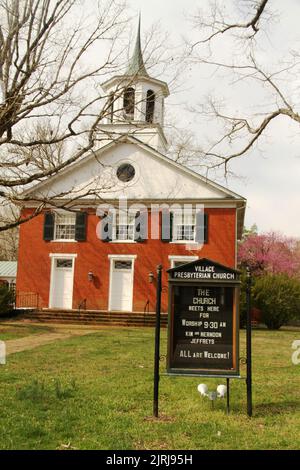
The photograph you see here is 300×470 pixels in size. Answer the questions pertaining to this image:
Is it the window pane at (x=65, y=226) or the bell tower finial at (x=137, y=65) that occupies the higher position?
the bell tower finial at (x=137, y=65)

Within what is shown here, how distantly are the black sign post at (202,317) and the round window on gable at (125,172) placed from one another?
20001 millimetres

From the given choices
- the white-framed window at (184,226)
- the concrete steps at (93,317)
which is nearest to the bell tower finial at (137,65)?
the white-framed window at (184,226)

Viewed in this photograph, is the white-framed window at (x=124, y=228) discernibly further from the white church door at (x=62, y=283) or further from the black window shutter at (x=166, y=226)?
the white church door at (x=62, y=283)

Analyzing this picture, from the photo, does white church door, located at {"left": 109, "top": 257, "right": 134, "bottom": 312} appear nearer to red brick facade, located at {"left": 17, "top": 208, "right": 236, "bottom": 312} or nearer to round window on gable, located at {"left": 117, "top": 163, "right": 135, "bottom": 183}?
red brick facade, located at {"left": 17, "top": 208, "right": 236, "bottom": 312}

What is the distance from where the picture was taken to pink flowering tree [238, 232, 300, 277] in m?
43.2

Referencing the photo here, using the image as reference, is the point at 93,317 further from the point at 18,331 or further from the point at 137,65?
the point at 137,65

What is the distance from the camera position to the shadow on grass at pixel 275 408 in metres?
6.34

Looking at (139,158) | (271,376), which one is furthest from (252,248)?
(271,376)

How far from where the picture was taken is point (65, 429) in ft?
17.5

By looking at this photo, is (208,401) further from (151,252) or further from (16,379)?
(151,252)

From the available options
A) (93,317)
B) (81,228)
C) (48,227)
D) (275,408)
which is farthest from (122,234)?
(275,408)

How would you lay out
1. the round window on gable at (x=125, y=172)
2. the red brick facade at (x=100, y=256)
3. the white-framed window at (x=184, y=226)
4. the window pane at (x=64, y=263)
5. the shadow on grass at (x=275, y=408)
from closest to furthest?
the shadow on grass at (x=275, y=408), the red brick facade at (x=100, y=256), the white-framed window at (x=184, y=226), the window pane at (x=64, y=263), the round window on gable at (x=125, y=172)
